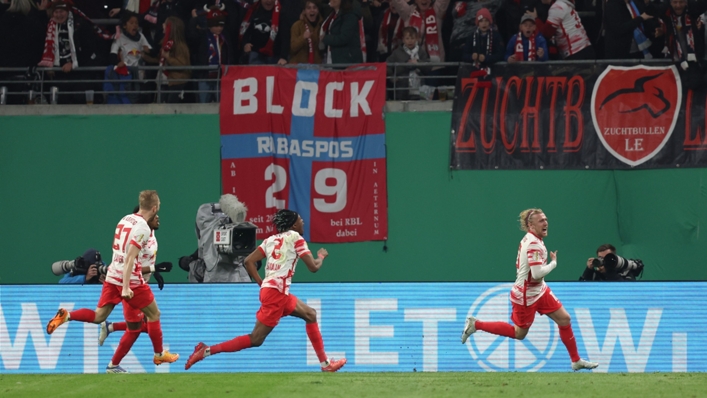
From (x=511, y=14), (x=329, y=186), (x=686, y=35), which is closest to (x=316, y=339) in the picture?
(x=329, y=186)

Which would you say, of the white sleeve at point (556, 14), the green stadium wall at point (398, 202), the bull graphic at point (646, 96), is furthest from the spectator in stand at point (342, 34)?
the bull graphic at point (646, 96)

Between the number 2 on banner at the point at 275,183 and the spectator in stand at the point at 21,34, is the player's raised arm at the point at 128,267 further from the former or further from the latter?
the spectator in stand at the point at 21,34

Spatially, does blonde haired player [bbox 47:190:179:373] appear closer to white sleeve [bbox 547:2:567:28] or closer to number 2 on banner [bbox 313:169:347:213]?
number 2 on banner [bbox 313:169:347:213]

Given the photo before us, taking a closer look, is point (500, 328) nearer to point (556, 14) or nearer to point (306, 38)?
point (556, 14)

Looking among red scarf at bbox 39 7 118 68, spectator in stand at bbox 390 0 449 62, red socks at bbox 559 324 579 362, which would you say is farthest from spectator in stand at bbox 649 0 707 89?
red scarf at bbox 39 7 118 68

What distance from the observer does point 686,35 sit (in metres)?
14.8

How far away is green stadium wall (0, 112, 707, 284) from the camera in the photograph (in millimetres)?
15375

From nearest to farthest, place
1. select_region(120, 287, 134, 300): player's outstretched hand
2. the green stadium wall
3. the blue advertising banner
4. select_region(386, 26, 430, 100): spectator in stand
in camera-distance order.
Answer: select_region(120, 287, 134, 300): player's outstretched hand, the blue advertising banner, the green stadium wall, select_region(386, 26, 430, 100): spectator in stand

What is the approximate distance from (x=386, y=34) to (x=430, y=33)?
707 mm

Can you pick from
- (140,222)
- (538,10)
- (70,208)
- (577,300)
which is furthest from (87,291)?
(538,10)

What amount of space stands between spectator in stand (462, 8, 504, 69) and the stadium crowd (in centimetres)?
1

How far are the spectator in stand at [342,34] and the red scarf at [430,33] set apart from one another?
90 cm

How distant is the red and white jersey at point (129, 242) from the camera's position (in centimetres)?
982

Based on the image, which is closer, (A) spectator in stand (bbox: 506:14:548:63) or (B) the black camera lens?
(B) the black camera lens
